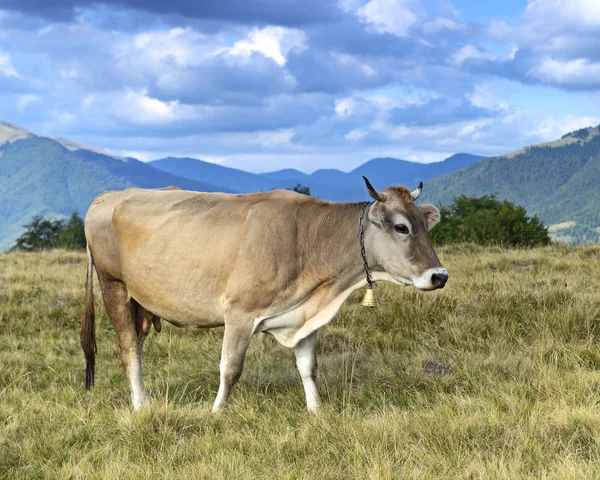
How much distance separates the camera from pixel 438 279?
6027mm

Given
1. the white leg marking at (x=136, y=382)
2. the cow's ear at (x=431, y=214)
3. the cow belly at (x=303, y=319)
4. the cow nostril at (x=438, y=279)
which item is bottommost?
the white leg marking at (x=136, y=382)

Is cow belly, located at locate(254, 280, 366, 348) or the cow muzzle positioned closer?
the cow muzzle

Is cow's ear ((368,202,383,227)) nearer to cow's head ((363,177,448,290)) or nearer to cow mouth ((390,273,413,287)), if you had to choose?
cow's head ((363,177,448,290))

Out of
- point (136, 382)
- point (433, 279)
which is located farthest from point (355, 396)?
point (136, 382)

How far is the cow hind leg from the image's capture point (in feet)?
24.3

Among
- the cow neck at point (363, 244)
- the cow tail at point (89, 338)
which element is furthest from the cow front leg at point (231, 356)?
the cow tail at point (89, 338)

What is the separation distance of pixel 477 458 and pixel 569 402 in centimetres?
158

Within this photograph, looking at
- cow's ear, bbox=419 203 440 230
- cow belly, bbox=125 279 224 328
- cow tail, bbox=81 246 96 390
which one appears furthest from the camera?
cow tail, bbox=81 246 96 390

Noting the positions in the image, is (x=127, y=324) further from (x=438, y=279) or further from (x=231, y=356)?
(x=438, y=279)

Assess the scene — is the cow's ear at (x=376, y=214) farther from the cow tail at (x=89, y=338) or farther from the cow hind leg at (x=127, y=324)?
the cow tail at (x=89, y=338)

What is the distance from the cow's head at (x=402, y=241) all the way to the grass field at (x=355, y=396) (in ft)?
3.60

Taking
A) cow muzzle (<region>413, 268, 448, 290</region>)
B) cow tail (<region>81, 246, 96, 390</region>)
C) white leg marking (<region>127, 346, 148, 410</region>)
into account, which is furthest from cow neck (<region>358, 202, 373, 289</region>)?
cow tail (<region>81, 246, 96, 390</region>)

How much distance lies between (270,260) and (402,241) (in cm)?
120

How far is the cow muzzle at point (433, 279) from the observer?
6008 millimetres
